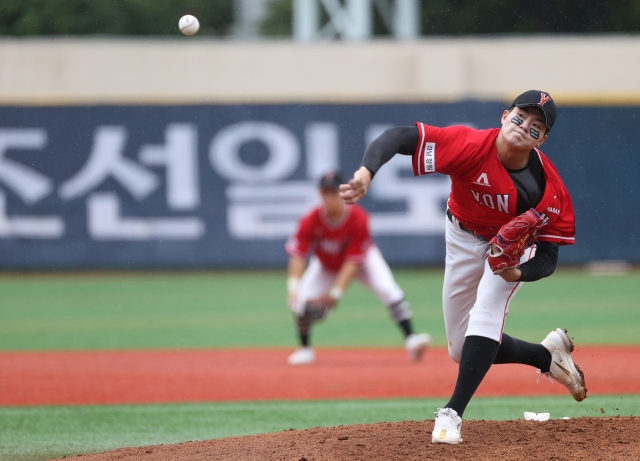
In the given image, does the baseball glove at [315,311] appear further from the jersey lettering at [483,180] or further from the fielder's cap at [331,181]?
the jersey lettering at [483,180]

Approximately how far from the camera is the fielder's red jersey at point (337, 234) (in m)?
7.86

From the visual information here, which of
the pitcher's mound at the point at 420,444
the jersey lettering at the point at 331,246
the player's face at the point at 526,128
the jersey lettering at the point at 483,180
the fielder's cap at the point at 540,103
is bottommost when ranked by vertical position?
the pitcher's mound at the point at 420,444

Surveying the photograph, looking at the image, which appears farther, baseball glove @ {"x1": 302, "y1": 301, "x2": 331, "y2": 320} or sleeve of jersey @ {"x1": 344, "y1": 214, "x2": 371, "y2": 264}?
sleeve of jersey @ {"x1": 344, "y1": 214, "x2": 371, "y2": 264}

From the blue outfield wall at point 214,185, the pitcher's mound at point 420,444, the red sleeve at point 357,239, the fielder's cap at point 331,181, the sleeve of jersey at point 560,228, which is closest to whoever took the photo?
the pitcher's mound at point 420,444

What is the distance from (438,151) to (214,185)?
36.3ft

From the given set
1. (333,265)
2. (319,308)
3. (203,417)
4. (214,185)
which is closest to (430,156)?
(203,417)

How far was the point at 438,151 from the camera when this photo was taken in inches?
163

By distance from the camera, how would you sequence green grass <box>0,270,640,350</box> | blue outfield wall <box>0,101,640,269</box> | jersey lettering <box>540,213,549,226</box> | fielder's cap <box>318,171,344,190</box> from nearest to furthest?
jersey lettering <box>540,213,549,226</box>
fielder's cap <box>318,171,344,190</box>
green grass <box>0,270,640,350</box>
blue outfield wall <box>0,101,640,269</box>

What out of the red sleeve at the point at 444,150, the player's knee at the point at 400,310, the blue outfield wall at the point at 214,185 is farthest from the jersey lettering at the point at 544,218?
the blue outfield wall at the point at 214,185

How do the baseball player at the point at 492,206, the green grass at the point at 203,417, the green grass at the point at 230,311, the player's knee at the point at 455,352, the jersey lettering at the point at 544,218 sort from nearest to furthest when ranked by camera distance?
the baseball player at the point at 492,206 < the jersey lettering at the point at 544,218 < the player's knee at the point at 455,352 < the green grass at the point at 203,417 < the green grass at the point at 230,311

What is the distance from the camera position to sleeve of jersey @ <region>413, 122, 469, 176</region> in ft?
Result: 13.5

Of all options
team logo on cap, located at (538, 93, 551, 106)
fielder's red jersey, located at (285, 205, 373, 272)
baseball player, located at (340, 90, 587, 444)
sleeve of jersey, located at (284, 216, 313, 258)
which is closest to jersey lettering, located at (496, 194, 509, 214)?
baseball player, located at (340, 90, 587, 444)

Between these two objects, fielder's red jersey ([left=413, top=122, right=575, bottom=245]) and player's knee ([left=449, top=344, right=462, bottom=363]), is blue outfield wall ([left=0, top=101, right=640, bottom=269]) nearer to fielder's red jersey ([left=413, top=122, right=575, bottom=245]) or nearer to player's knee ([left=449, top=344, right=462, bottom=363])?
player's knee ([left=449, top=344, right=462, bottom=363])

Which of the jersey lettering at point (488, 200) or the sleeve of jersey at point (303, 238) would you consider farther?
the sleeve of jersey at point (303, 238)
